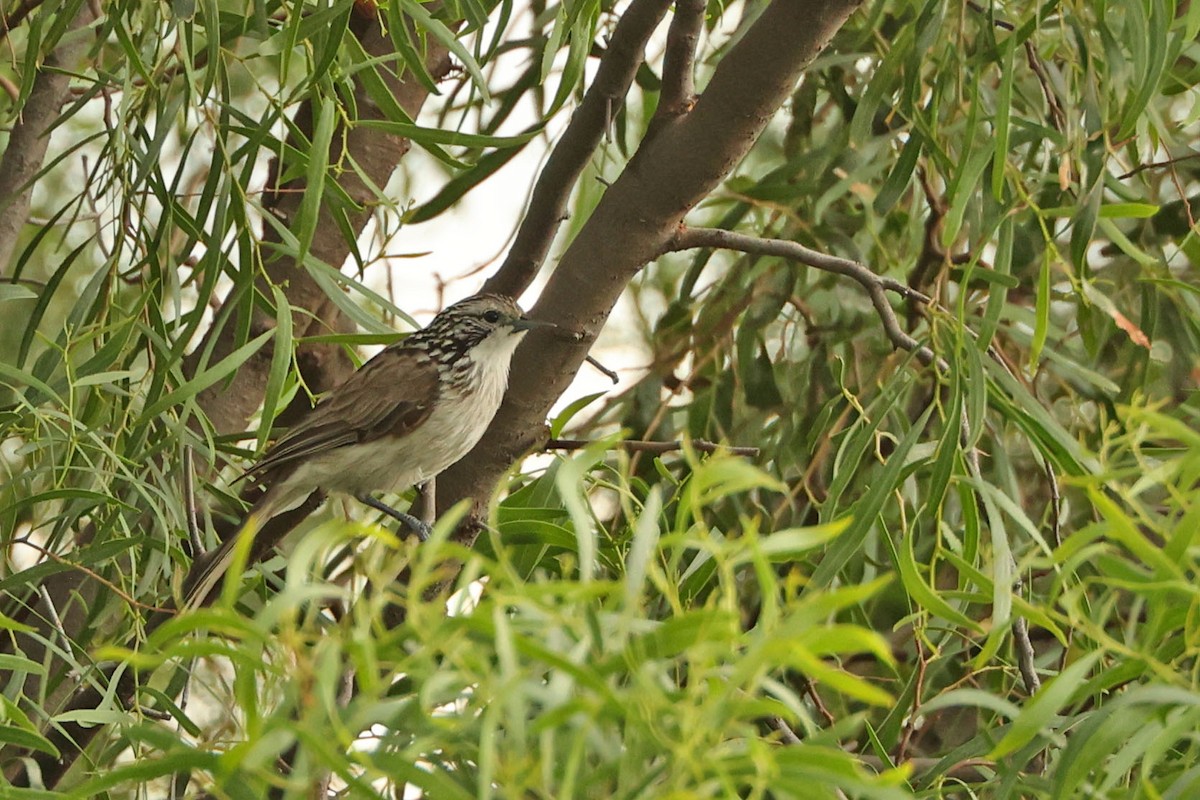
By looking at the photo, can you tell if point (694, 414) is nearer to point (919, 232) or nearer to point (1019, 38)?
point (919, 232)

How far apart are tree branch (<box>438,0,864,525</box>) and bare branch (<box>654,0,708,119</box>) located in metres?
0.03

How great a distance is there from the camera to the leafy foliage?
0.82 metres

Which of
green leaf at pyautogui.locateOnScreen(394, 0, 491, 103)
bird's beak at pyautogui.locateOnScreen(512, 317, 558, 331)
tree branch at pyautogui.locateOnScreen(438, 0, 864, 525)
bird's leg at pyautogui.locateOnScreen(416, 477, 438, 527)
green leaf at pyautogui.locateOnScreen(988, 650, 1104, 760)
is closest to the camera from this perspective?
green leaf at pyautogui.locateOnScreen(988, 650, 1104, 760)

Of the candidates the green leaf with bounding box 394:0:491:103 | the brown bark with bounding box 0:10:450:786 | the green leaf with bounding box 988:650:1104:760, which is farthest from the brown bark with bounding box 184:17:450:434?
the green leaf with bounding box 988:650:1104:760

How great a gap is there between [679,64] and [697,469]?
116cm

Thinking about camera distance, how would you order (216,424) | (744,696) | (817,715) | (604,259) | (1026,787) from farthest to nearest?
(216,424)
(817,715)
(604,259)
(1026,787)
(744,696)

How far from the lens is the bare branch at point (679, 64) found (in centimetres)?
188

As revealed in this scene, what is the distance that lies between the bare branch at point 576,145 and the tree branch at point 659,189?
0.48 ft

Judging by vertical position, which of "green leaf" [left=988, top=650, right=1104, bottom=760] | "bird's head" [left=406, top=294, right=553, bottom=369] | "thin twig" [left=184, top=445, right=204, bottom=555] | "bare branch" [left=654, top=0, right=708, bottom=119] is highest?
"bare branch" [left=654, top=0, right=708, bottom=119]

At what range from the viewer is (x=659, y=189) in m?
1.89

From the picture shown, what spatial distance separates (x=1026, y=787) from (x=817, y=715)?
103 cm

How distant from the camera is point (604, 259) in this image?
1944mm

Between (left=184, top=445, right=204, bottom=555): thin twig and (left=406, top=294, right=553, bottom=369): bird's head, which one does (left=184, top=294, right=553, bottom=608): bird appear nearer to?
(left=406, top=294, right=553, bottom=369): bird's head

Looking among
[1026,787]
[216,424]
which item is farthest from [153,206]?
[1026,787]
